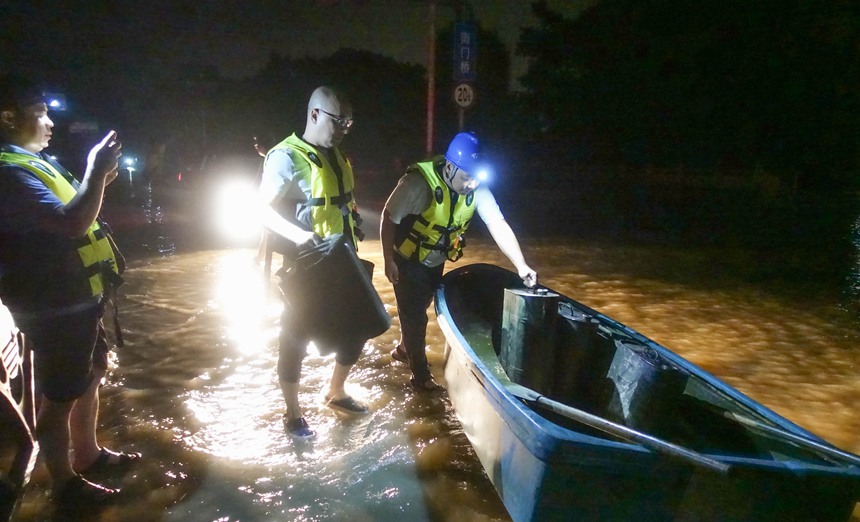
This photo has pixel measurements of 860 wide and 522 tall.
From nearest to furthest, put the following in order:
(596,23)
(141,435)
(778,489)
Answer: (778,489) < (141,435) < (596,23)

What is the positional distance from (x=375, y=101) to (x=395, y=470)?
30557 mm

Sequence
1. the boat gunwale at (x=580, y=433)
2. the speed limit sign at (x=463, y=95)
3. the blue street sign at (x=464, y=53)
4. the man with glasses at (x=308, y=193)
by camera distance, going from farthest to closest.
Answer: the blue street sign at (x=464, y=53), the speed limit sign at (x=463, y=95), the man with glasses at (x=308, y=193), the boat gunwale at (x=580, y=433)

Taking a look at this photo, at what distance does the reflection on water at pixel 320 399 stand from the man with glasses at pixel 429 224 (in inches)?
33.7

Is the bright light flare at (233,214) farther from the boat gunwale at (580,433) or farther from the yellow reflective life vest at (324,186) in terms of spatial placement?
the boat gunwale at (580,433)

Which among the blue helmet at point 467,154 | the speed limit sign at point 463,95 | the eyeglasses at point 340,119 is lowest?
the blue helmet at point 467,154

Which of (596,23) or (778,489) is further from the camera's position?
(596,23)

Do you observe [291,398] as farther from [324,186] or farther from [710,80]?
[710,80]

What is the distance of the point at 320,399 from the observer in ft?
13.7

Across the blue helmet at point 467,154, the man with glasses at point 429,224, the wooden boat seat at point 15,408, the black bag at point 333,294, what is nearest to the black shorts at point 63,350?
the wooden boat seat at point 15,408

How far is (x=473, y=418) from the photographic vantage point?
3.16m

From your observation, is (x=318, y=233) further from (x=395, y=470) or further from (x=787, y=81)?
(x=787, y=81)

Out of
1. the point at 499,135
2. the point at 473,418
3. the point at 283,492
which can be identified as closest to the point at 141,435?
the point at 283,492

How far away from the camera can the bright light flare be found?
38.3 ft

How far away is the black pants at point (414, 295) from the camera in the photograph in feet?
13.0
